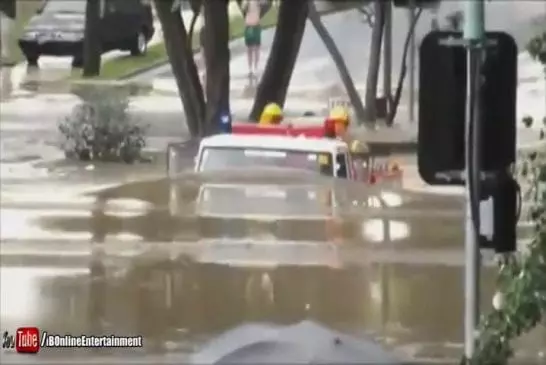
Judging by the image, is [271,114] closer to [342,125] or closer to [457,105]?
[342,125]

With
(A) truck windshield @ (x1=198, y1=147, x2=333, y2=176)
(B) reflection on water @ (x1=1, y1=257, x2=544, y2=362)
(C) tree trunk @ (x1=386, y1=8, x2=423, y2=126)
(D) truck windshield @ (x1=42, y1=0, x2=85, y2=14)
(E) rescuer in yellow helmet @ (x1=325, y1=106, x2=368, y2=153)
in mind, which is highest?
(D) truck windshield @ (x1=42, y1=0, x2=85, y2=14)

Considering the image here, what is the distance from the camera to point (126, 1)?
10.0 ft

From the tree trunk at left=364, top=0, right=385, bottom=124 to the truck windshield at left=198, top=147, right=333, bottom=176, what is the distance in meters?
0.17

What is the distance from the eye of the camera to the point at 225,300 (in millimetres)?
2732

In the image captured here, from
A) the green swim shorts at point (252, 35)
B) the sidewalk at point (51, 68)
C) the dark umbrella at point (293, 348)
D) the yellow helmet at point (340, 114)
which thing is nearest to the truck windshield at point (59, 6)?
the sidewalk at point (51, 68)

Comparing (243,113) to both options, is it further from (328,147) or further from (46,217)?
(46,217)

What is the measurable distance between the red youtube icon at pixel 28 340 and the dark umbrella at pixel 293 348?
1.08 ft

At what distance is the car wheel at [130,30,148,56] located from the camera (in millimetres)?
2994

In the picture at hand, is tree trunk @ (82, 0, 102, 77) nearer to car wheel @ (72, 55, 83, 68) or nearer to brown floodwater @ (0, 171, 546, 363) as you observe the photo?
car wheel @ (72, 55, 83, 68)

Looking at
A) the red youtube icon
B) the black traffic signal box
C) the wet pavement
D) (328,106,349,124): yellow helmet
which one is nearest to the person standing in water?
the wet pavement

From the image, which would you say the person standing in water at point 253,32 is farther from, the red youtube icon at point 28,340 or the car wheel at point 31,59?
the red youtube icon at point 28,340

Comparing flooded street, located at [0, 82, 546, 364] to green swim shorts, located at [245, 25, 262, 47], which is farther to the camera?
green swim shorts, located at [245, 25, 262, 47]

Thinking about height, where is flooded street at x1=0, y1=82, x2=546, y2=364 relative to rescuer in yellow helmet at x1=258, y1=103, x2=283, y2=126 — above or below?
below

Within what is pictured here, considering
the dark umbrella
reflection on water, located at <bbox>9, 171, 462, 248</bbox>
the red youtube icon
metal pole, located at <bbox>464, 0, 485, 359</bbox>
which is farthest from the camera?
reflection on water, located at <bbox>9, 171, 462, 248</bbox>
